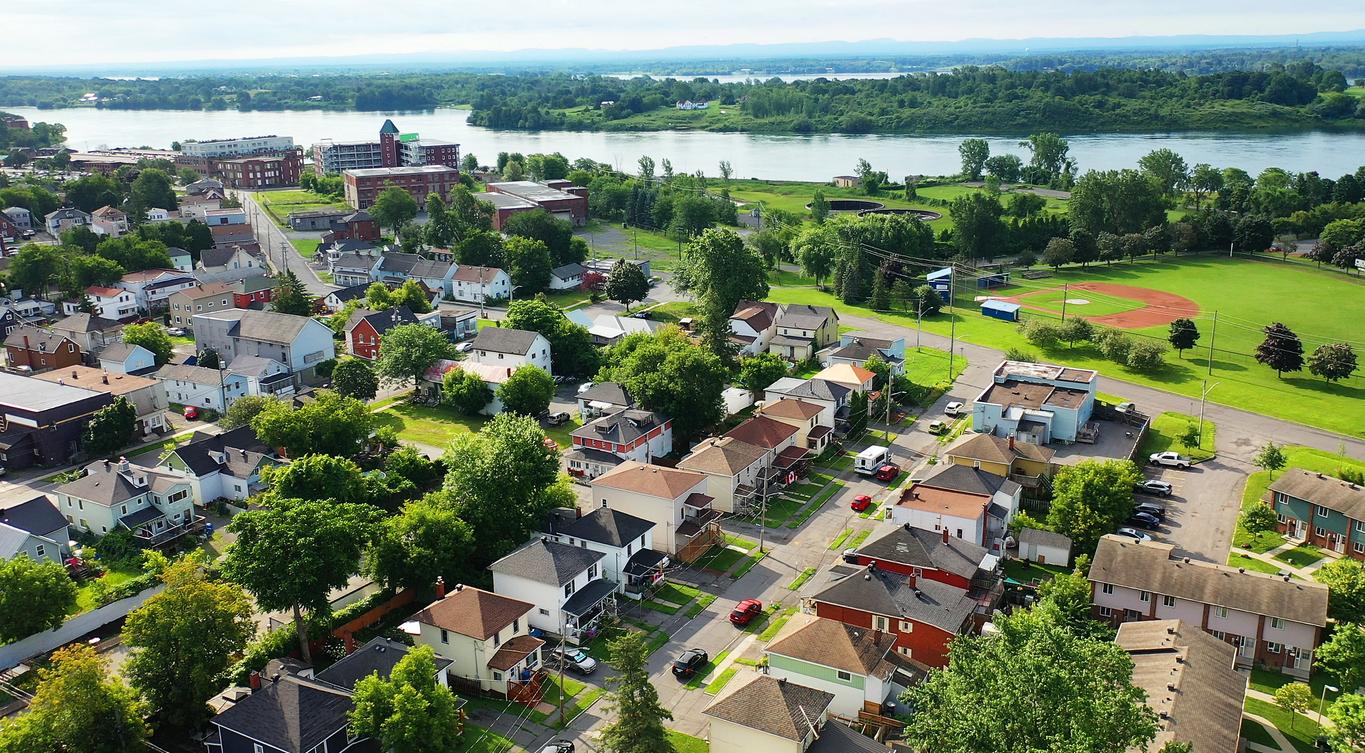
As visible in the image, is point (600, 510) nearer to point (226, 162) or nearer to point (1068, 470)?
point (1068, 470)

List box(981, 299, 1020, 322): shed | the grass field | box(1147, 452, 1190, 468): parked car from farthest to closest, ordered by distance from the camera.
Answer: box(981, 299, 1020, 322): shed
the grass field
box(1147, 452, 1190, 468): parked car

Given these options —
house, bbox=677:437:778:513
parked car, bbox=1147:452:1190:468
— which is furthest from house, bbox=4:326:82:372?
parked car, bbox=1147:452:1190:468

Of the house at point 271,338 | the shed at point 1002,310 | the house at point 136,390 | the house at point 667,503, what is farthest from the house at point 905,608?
the shed at point 1002,310

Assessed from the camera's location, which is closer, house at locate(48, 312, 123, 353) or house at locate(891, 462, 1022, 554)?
house at locate(891, 462, 1022, 554)

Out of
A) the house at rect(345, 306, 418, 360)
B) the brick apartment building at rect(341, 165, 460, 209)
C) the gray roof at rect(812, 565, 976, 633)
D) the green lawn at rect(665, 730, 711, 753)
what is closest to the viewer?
the green lawn at rect(665, 730, 711, 753)

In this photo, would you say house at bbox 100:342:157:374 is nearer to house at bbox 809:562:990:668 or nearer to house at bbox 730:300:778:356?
house at bbox 730:300:778:356

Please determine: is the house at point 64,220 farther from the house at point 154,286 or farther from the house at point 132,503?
the house at point 132,503

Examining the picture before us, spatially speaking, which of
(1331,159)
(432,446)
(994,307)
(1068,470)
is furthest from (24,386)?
(1331,159)
